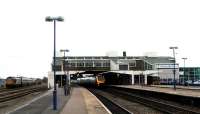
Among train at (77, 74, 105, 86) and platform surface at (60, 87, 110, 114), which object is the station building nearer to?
train at (77, 74, 105, 86)

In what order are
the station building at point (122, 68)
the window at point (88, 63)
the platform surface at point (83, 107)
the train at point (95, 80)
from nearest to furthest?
the platform surface at point (83, 107) < the train at point (95, 80) < the station building at point (122, 68) < the window at point (88, 63)

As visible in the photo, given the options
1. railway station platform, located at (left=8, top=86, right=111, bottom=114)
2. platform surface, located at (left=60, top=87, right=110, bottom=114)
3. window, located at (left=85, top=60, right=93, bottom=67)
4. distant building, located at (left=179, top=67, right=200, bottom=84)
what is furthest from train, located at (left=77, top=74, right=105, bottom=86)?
railway station platform, located at (left=8, top=86, right=111, bottom=114)

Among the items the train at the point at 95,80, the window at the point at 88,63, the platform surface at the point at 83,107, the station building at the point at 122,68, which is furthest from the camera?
the window at the point at 88,63

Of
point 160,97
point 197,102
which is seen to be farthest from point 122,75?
point 197,102

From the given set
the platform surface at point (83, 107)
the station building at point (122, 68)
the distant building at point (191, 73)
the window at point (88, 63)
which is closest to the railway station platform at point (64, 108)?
the platform surface at point (83, 107)

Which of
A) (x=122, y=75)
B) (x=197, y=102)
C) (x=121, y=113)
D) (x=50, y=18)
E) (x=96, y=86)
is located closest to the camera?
(x=121, y=113)

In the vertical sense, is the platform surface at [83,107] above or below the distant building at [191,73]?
below

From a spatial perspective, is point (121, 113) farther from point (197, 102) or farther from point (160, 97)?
point (160, 97)

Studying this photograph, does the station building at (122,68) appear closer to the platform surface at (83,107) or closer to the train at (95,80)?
the train at (95,80)

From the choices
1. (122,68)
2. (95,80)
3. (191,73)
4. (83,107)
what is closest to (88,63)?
(122,68)

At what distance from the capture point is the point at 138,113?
105 ft

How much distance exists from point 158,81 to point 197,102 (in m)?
85.1

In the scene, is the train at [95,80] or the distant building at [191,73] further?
the distant building at [191,73]

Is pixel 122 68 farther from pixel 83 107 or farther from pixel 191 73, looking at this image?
pixel 83 107
